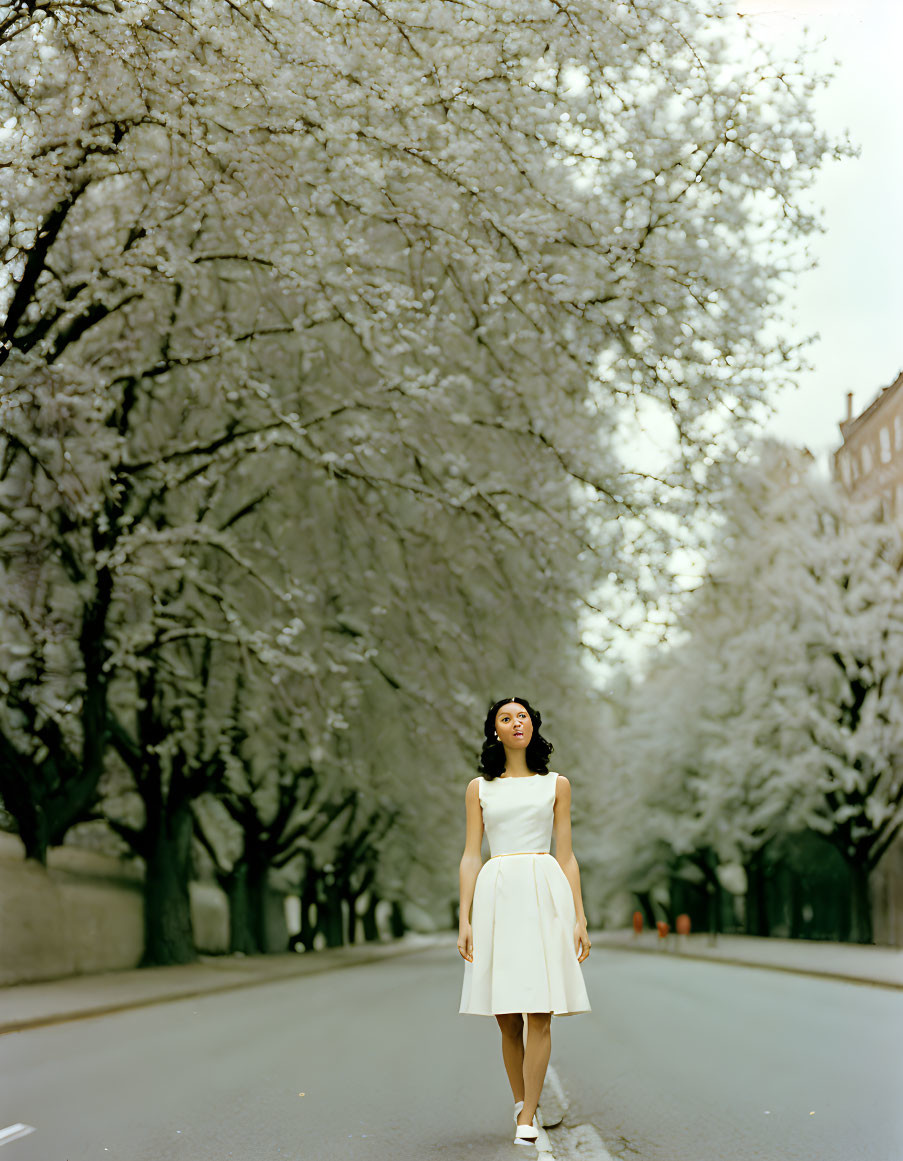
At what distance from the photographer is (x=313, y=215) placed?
39.5 ft

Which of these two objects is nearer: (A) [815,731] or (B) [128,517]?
(B) [128,517]

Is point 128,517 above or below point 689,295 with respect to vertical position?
below

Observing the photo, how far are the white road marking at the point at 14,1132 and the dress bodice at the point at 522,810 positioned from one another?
125 inches

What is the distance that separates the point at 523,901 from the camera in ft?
19.1

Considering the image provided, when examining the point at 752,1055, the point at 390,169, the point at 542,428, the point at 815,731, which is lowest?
the point at 752,1055

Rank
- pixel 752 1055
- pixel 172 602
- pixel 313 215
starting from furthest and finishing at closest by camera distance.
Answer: pixel 172 602
pixel 313 215
pixel 752 1055

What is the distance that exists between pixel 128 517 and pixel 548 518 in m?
4.49

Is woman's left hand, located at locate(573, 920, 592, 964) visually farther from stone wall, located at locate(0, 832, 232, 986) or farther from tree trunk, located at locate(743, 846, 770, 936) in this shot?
tree trunk, located at locate(743, 846, 770, 936)

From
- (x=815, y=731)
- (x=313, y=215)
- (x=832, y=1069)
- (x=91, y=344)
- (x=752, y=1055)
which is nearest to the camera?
(x=832, y=1069)

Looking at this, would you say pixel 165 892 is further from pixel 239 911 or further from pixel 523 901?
pixel 523 901

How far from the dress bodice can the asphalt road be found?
4.35 ft

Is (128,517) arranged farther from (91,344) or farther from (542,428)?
(542,428)

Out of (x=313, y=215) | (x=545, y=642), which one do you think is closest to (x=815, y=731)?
(x=545, y=642)

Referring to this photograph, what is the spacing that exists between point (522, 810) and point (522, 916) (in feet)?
1.47
